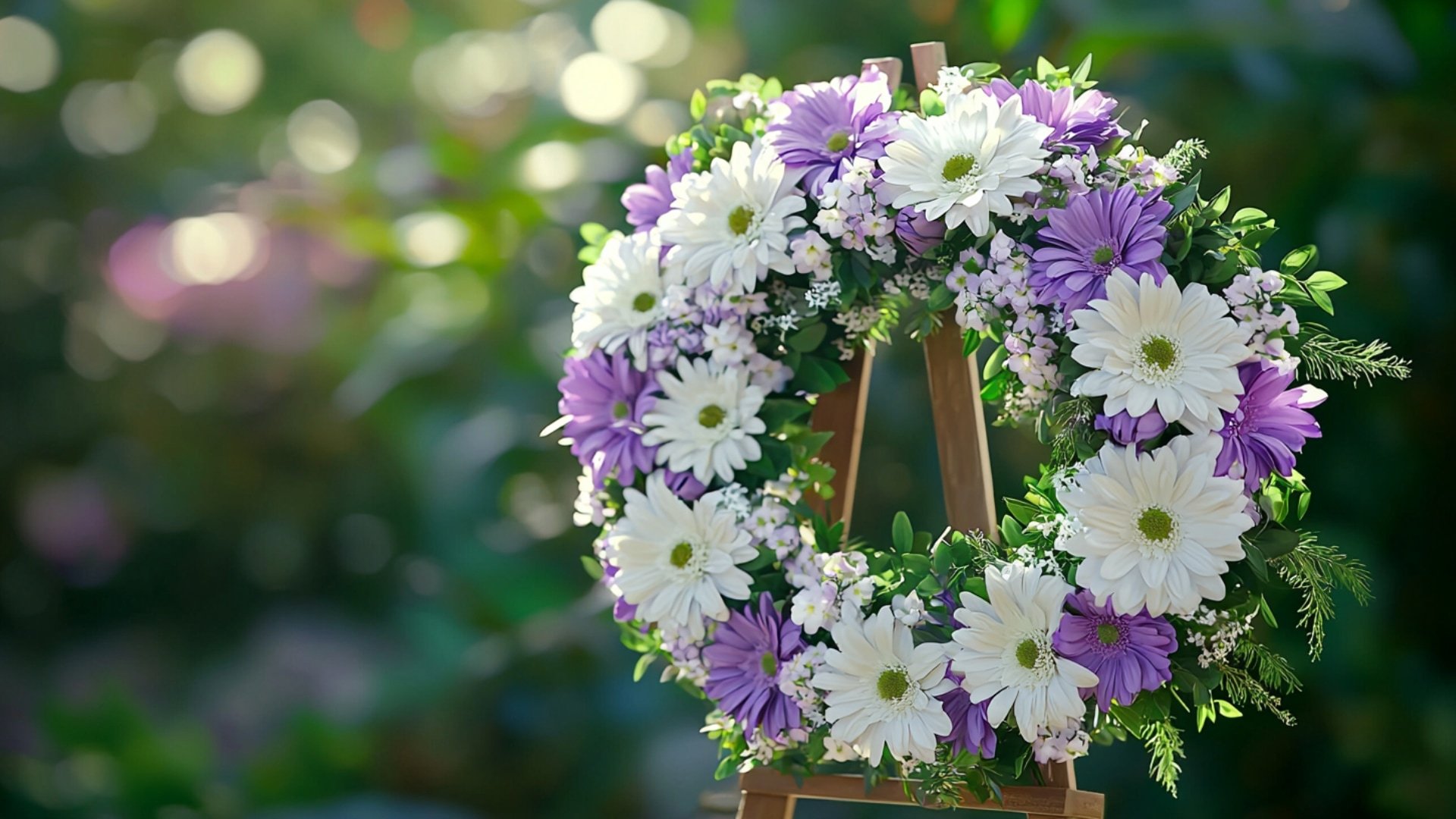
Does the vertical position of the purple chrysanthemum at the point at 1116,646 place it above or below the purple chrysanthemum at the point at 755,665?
above

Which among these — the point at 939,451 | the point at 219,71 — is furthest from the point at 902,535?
the point at 219,71

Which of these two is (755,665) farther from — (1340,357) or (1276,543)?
(1340,357)

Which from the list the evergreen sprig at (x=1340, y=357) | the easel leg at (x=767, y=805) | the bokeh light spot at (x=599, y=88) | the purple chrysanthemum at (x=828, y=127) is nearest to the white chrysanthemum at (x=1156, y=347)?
the evergreen sprig at (x=1340, y=357)

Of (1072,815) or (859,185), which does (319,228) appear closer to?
(859,185)

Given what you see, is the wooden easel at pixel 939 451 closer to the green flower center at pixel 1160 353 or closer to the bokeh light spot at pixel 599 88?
the green flower center at pixel 1160 353

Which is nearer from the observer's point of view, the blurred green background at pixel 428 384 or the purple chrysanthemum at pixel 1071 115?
the purple chrysanthemum at pixel 1071 115

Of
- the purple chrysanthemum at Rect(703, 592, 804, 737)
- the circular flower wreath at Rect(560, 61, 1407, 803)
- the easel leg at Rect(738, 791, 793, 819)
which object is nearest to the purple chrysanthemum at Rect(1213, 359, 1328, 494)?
the circular flower wreath at Rect(560, 61, 1407, 803)

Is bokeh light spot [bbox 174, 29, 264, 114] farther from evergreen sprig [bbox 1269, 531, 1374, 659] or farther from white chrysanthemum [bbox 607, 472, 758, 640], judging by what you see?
evergreen sprig [bbox 1269, 531, 1374, 659]
